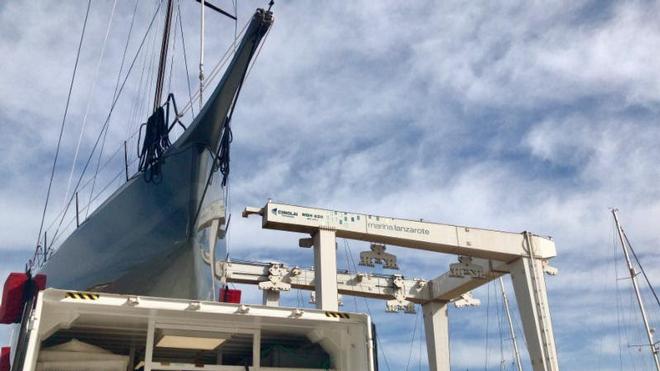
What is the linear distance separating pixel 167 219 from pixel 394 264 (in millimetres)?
13865

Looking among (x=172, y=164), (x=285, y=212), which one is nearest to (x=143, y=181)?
(x=172, y=164)

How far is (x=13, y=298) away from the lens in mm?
9773

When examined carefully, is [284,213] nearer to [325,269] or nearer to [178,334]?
[325,269]

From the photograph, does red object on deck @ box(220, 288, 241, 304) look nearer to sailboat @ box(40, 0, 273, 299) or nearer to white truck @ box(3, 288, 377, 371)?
sailboat @ box(40, 0, 273, 299)

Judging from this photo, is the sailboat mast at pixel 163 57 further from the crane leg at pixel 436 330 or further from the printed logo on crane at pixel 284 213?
the crane leg at pixel 436 330

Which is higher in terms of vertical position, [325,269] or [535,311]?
[325,269]

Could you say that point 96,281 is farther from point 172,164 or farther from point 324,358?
point 324,358

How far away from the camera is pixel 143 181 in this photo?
1005 cm

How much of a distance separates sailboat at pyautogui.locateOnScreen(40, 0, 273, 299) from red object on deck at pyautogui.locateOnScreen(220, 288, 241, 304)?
127cm

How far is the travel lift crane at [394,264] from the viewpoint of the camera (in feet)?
66.0

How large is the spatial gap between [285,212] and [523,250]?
997 cm

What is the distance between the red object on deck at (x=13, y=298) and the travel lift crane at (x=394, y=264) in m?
10.2

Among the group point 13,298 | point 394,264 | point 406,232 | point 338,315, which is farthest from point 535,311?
point 13,298

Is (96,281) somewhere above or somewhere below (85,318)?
above
